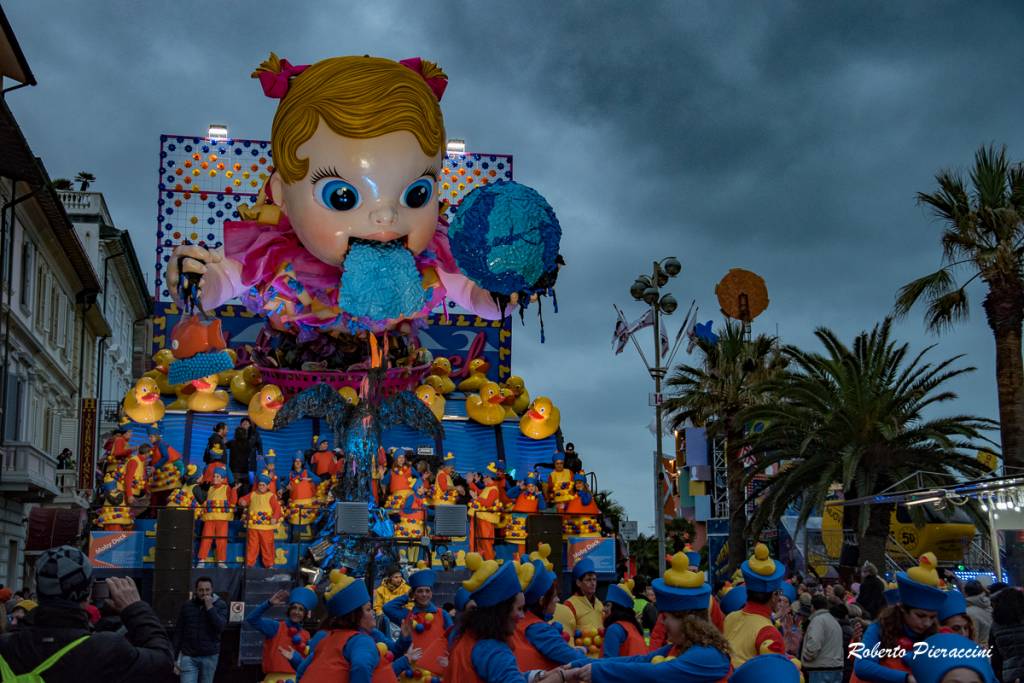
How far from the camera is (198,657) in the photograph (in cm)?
1203

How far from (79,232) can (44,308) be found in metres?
9.38

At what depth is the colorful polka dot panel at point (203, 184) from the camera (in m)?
22.3

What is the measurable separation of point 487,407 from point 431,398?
1.53 metres

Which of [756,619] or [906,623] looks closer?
[906,623]

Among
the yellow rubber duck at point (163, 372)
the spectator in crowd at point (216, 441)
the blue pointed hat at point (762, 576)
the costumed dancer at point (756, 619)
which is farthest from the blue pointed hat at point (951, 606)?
the yellow rubber duck at point (163, 372)

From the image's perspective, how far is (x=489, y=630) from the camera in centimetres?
602

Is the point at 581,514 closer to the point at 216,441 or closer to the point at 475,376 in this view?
the point at 475,376

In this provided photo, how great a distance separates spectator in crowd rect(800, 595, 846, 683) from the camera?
36.1 feet

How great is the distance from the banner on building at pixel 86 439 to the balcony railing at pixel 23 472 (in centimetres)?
553

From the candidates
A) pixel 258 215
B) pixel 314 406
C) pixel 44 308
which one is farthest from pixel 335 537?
pixel 44 308

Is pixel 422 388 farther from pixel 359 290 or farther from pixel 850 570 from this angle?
pixel 850 570

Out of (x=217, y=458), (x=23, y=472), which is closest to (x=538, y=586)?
(x=217, y=458)

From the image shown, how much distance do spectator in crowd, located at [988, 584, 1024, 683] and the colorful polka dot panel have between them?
50.2 feet

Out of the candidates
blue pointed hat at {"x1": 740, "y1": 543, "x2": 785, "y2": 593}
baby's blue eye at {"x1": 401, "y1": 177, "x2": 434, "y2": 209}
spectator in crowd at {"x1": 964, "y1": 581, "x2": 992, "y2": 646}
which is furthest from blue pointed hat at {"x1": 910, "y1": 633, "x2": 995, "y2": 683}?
baby's blue eye at {"x1": 401, "y1": 177, "x2": 434, "y2": 209}
